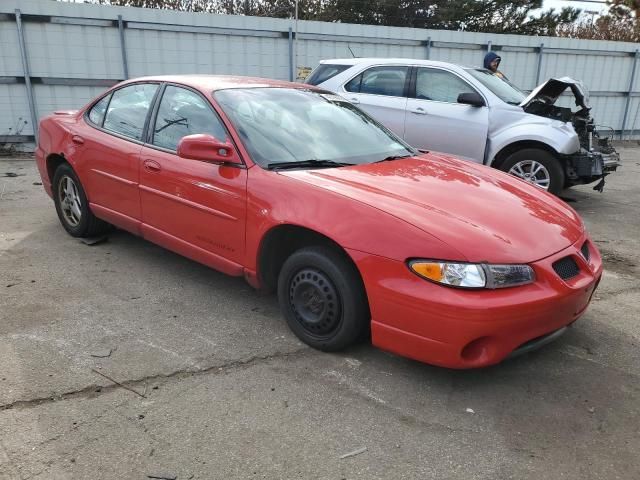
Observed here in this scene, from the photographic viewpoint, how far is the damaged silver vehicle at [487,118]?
6.58 m

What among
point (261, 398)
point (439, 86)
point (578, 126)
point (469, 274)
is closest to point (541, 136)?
point (578, 126)

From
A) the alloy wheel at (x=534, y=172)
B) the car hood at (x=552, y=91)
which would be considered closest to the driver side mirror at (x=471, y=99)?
the car hood at (x=552, y=91)

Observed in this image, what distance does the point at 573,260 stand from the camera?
2.94 m

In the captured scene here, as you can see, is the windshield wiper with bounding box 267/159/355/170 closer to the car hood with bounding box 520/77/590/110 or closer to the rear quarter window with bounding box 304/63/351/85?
the car hood with bounding box 520/77/590/110

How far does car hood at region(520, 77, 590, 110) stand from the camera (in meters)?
6.64

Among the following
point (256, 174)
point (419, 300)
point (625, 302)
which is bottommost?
point (625, 302)

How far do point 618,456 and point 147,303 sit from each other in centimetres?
293

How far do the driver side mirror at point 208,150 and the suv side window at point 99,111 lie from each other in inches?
66.2

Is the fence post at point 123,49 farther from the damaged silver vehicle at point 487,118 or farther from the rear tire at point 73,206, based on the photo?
the rear tire at point 73,206

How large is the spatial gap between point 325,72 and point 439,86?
1765 millimetres

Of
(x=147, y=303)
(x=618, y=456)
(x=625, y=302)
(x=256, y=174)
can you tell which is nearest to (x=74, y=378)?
(x=147, y=303)

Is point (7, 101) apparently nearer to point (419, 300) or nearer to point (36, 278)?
point (36, 278)

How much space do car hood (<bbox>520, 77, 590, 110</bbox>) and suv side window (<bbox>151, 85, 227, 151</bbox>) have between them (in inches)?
178

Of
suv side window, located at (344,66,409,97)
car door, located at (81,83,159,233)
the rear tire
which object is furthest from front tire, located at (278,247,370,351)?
suv side window, located at (344,66,409,97)
